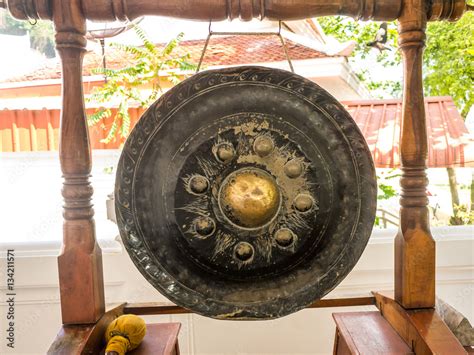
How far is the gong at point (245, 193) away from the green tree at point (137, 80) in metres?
0.59

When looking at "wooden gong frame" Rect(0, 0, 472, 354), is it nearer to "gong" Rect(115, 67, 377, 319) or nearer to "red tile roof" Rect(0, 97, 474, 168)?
"gong" Rect(115, 67, 377, 319)

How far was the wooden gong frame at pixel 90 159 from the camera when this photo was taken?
1062 millimetres

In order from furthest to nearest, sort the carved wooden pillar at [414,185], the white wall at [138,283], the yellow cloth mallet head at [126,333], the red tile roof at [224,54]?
the red tile roof at [224,54], the white wall at [138,283], the carved wooden pillar at [414,185], the yellow cloth mallet head at [126,333]

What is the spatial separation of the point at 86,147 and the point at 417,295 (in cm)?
94

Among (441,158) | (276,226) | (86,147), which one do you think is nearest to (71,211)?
(86,147)

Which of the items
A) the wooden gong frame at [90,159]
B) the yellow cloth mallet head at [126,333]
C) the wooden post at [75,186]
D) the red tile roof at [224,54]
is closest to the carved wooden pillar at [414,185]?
the wooden gong frame at [90,159]

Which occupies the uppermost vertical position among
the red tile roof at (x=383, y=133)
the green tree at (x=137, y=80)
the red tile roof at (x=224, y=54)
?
the red tile roof at (x=224, y=54)

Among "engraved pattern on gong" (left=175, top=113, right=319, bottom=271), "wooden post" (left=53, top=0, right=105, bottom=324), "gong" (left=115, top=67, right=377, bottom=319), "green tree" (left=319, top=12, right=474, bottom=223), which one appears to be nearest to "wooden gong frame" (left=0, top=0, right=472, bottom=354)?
"wooden post" (left=53, top=0, right=105, bottom=324)

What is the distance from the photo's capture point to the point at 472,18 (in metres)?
1.78

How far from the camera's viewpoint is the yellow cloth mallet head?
3.45ft

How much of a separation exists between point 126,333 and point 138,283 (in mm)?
539

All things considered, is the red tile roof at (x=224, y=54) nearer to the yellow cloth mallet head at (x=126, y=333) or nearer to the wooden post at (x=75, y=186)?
the wooden post at (x=75, y=186)

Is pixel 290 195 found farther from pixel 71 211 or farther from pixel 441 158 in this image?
pixel 441 158

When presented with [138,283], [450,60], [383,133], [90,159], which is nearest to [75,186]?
[90,159]
